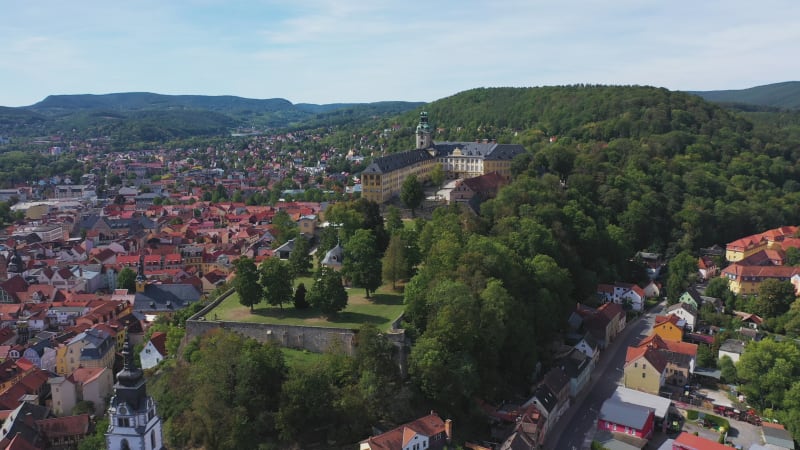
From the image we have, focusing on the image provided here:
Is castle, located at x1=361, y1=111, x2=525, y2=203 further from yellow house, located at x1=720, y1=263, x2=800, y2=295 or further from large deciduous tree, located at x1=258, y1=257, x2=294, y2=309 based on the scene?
large deciduous tree, located at x1=258, y1=257, x2=294, y2=309

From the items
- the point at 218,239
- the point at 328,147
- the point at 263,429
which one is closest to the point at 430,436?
the point at 263,429

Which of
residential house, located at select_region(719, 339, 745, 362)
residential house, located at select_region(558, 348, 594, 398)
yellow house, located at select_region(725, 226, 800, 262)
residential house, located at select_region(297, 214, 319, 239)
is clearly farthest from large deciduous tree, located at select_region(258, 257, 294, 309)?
yellow house, located at select_region(725, 226, 800, 262)

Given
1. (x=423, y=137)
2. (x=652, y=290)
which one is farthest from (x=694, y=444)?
(x=423, y=137)

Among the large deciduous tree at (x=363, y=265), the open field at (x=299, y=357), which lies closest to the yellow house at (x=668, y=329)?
the large deciduous tree at (x=363, y=265)

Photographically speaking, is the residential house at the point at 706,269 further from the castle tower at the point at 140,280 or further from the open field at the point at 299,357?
the castle tower at the point at 140,280

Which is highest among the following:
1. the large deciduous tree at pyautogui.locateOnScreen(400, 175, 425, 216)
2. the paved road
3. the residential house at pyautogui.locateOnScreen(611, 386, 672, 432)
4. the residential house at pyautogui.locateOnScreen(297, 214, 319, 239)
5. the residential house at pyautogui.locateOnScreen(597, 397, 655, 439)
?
the large deciduous tree at pyautogui.locateOnScreen(400, 175, 425, 216)

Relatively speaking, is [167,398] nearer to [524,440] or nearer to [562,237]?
[524,440]
